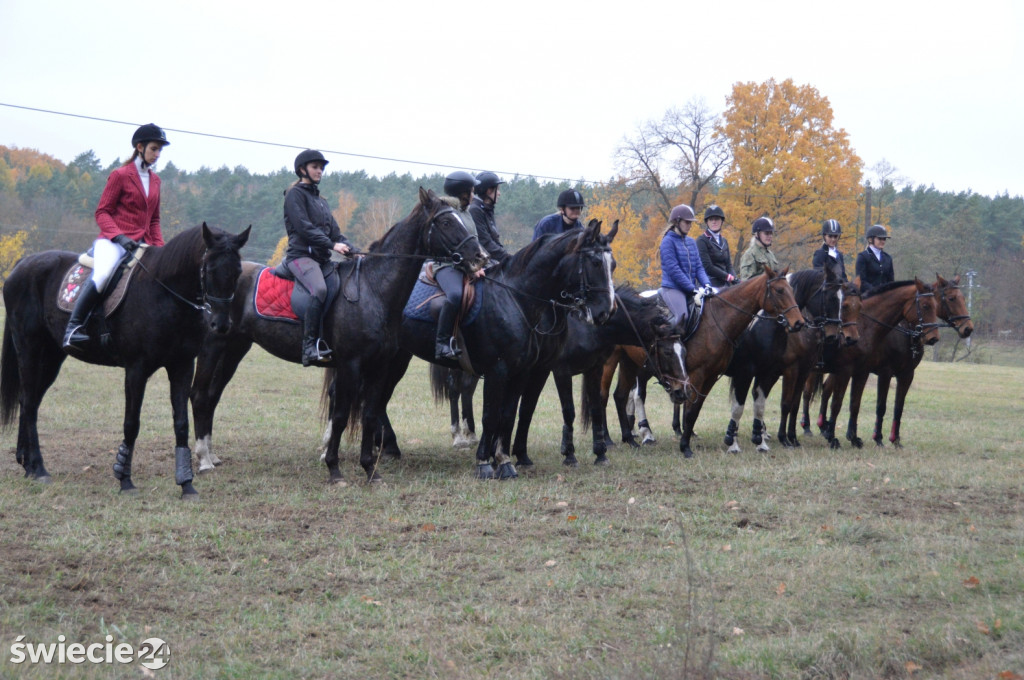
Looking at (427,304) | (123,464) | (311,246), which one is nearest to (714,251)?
(427,304)

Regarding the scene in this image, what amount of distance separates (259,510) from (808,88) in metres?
32.5

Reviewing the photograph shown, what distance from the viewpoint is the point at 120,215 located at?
8.49 metres

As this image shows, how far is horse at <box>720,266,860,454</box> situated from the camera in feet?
41.7

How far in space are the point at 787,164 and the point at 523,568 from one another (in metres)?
30.1

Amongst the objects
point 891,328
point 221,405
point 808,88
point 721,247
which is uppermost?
point 808,88

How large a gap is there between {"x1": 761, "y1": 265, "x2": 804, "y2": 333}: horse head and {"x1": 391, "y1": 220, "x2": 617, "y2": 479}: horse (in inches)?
127

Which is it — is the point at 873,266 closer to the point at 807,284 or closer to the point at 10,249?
the point at 807,284

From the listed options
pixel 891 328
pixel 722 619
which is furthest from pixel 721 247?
pixel 722 619

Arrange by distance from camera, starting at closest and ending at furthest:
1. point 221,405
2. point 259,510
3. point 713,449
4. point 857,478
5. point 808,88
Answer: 1. point 259,510
2. point 857,478
3. point 713,449
4. point 221,405
5. point 808,88

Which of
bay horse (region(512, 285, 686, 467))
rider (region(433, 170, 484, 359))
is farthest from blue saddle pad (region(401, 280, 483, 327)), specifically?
bay horse (region(512, 285, 686, 467))

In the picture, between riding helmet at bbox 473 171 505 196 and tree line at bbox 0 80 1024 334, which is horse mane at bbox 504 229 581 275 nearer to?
riding helmet at bbox 473 171 505 196

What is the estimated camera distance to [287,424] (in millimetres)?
14234

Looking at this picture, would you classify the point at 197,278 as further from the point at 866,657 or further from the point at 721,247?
the point at 721,247

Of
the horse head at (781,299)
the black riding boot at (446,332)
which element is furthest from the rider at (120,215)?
the horse head at (781,299)
